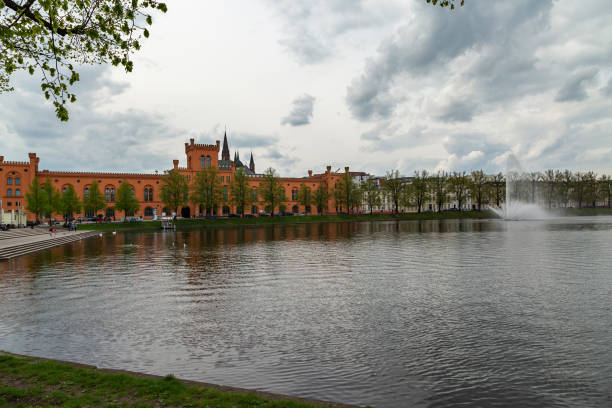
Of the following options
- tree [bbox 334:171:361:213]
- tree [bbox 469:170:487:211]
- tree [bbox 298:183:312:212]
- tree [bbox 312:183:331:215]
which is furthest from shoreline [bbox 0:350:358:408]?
tree [bbox 469:170:487:211]

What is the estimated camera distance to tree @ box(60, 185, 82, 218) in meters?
86.6

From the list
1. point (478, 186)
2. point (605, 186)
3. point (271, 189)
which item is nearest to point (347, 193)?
point (271, 189)

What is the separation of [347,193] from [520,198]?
2282 inches

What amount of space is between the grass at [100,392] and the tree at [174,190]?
92.1 m

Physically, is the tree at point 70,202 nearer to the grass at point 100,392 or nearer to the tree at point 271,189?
the tree at point 271,189

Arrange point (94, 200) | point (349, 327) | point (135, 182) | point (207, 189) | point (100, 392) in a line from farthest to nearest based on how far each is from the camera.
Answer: point (135, 182)
point (207, 189)
point (94, 200)
point (349, 327)
point (100, 392)

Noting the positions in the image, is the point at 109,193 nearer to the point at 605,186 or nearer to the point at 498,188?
the point at 498,188

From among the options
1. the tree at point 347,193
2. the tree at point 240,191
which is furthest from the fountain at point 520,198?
the tree at point 240,191

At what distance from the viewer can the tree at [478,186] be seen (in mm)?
124812

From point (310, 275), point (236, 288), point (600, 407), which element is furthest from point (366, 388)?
point (310, 275)

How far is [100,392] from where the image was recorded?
7.26 meters

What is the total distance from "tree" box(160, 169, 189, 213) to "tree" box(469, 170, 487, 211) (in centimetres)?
9169

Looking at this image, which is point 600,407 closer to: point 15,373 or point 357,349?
point 357,349

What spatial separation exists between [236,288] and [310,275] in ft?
15.8
